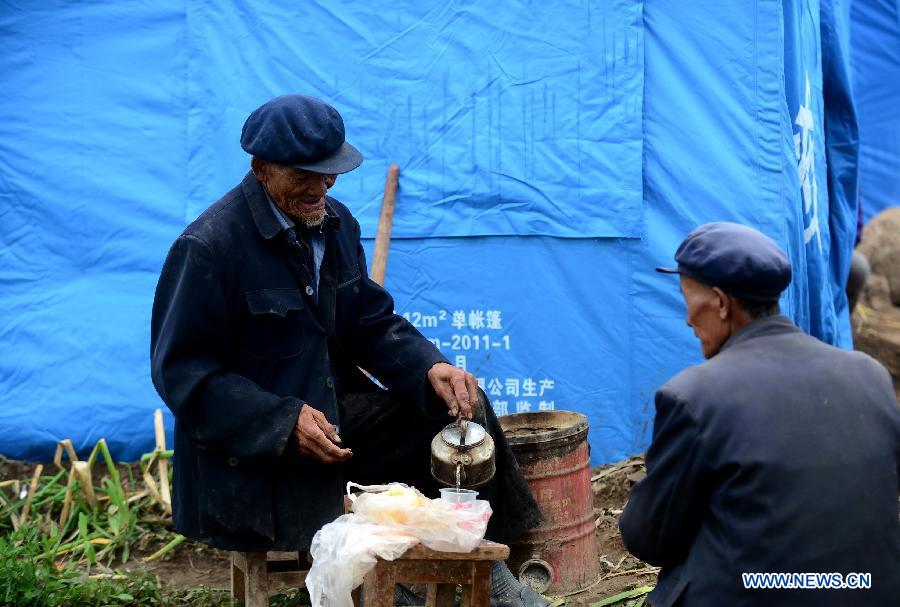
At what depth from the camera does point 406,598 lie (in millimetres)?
4137

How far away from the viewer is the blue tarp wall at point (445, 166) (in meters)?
5.66

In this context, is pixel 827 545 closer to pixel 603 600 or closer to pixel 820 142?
pixel 603 600

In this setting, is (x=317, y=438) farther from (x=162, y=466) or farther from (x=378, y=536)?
(x=162, y=466)

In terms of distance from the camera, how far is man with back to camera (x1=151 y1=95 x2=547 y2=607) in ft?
12.2

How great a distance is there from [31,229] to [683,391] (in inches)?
171

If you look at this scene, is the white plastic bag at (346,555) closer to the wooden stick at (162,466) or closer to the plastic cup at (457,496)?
the plastic cup at (457,496)

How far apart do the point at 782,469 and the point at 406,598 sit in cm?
201

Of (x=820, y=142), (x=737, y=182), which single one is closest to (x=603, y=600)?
(x=737, y=182)

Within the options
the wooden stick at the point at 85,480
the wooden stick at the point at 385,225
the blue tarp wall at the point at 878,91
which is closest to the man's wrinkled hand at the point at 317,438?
the wooden stick at the point at 385,225

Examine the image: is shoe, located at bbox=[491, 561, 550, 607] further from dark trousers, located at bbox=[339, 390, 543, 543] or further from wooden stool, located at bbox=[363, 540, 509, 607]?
wooden stool, located at bbox=[363, 540, 509, 607]

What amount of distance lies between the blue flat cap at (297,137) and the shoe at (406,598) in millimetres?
1596

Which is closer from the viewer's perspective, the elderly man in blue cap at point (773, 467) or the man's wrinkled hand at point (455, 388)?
the elderly man in blue cap at point (773, 467)

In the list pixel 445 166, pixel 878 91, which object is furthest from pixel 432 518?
pixel 878 91

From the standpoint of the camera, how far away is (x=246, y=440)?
144 inches
